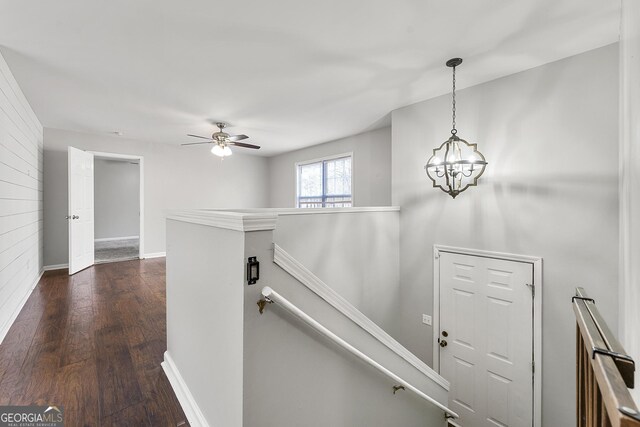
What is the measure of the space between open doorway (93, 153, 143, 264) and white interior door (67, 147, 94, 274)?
2.59 metres

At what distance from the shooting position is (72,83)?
3119 mm

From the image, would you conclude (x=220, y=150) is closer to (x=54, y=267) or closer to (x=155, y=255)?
(x=155, y=255)

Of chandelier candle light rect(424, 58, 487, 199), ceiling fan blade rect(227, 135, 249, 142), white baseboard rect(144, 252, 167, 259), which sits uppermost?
ceiling fan blade rect(227, 135, 249, 142)

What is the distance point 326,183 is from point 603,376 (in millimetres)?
5802

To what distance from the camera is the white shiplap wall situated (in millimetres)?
2719

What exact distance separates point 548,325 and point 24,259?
6.20m

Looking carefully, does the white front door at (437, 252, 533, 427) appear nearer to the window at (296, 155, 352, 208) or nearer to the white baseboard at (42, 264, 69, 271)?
the window at (296, 155, 352, 208)

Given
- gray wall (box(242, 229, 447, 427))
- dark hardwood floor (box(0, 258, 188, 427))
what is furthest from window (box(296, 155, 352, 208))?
gray wall (box(242, 229, 447, 427))

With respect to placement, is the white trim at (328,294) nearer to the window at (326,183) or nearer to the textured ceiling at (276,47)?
the textured ceiling at (276,47)

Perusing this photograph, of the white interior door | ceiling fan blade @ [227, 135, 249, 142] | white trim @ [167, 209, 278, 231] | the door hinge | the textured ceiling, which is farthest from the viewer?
the white interior door

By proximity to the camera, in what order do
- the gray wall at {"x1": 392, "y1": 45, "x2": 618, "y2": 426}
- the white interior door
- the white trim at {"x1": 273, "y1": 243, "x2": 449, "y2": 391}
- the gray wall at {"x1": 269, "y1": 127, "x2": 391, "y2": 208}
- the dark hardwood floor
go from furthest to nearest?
1. the gray wall at {"x1": 269, "y1": 127, "x2": 391, "y2": 208}
2. the white interior door
3. the gray wall at {"x1": 392, "y1": 45, "x2": 618, "y2": 426}
4. the dark hardwood floor
5. the white trim at {"x1": 273, "y1": 243, "x2": 449, "y2": 391}

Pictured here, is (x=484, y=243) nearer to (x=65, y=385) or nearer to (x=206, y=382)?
(x=206, y=382)

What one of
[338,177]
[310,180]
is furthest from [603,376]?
[310,180]

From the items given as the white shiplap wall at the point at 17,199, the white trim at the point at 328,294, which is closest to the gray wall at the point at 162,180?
the white shiplap wall at the point at 17,199
